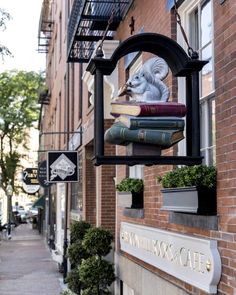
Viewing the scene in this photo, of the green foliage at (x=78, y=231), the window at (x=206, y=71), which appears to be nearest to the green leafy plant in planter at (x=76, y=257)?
the green foliage at (x=78, y=231)

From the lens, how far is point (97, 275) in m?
10.1

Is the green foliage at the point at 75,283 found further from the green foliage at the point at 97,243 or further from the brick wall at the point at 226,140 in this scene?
the brick wall at the point at 226,140

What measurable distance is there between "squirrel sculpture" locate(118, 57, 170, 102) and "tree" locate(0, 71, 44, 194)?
1390 inches

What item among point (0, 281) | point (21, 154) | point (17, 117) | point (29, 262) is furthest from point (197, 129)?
point (21, 154)

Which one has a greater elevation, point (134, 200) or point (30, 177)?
point (30, 177)

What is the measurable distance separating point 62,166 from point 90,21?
6152 millimetres

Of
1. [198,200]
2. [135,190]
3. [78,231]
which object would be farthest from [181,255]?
[78,231]

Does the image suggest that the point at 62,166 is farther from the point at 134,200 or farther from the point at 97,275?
the point at 134,200

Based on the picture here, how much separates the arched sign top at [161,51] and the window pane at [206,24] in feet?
3.56

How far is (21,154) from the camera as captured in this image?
48.6 metres

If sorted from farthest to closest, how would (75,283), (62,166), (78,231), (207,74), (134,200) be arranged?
1. (62,166)
2. (78,231)
3. (75,283)
4. (134,200)
5. (207,74)

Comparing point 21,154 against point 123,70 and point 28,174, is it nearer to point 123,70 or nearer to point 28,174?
point 28,174

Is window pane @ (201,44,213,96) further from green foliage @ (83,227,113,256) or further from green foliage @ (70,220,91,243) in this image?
green foliage @ (70,220,91,243)

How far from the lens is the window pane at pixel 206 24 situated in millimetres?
5883
